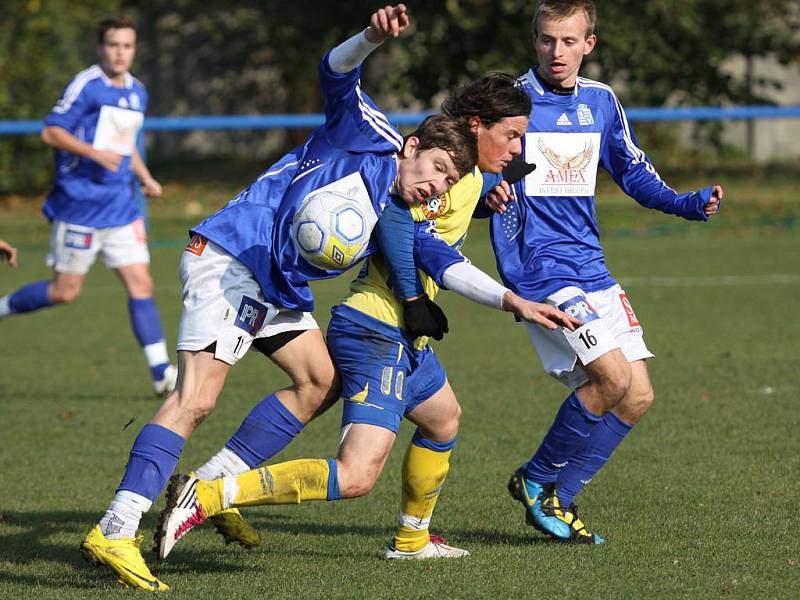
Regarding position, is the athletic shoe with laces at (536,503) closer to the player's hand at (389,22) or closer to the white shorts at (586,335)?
the white shorts at (586,335)

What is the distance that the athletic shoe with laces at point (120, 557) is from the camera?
14.1 feet

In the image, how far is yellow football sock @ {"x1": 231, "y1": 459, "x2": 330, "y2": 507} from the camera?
448cm

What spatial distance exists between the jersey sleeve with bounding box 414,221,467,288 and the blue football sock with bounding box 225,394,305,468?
0.84 m

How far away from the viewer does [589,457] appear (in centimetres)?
516

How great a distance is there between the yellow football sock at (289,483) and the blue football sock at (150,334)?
4090 mm

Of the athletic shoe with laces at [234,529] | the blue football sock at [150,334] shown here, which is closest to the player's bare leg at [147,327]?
the blue football sock at [150,334]

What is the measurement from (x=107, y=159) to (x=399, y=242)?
15.8ft

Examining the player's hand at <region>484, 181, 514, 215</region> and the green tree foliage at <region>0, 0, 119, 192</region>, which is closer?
the player's hand at <region>484, 181, 514, 215</region>

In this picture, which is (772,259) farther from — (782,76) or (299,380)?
(782,76)

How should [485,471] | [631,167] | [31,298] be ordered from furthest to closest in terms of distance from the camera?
[31,298]
[485,471]
[631,167]

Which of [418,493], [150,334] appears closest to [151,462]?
[418,493]

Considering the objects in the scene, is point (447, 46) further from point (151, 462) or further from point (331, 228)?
point (151, 462)

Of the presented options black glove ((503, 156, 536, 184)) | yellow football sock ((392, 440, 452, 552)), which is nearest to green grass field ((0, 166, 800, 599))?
yellow football sock ((392, 440, 452, 552))

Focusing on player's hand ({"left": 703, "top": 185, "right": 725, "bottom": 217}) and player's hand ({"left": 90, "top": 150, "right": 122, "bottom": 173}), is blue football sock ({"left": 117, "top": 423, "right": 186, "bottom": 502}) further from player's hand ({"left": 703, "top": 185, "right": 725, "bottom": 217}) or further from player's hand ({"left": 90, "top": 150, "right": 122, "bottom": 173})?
Answer: player's hand ({"left": 90, "top": 150, "right": 122, "bottom": 173})
